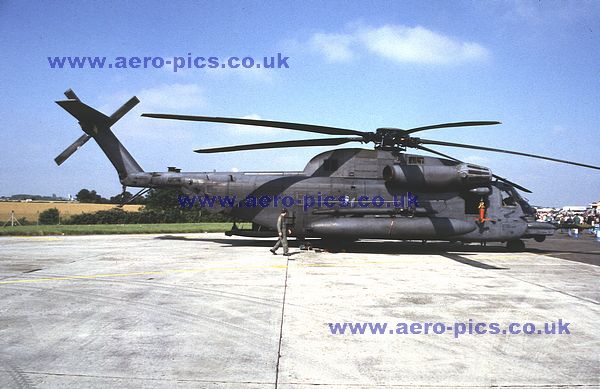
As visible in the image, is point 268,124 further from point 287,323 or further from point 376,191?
point 287,323

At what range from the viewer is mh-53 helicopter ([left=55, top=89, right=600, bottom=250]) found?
13.7m

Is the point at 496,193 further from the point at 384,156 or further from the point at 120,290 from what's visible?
the point at 120,290

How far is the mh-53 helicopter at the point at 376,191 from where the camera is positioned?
13.7 m

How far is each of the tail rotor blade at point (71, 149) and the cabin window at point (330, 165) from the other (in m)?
9.86

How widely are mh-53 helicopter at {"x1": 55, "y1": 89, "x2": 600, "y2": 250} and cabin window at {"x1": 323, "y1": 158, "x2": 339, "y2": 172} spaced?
0.13ft

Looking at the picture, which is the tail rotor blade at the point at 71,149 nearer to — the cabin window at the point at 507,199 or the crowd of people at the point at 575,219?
the cabin window at the point at 507,199

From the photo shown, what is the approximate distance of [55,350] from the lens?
4672mm

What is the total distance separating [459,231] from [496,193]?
2.44 metres

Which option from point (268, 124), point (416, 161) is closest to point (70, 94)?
point (268, 124)

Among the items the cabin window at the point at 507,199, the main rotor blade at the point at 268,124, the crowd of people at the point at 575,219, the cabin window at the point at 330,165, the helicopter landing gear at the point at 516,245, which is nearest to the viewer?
the main rotor blade at the point at 268,124

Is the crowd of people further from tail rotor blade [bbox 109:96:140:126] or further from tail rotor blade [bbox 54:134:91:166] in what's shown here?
tail rotor blade [bbox 54:134:91:166]

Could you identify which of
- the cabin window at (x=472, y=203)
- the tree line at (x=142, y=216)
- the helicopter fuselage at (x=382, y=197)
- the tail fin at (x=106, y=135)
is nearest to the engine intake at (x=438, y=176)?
the helicopter fuselage at (x=382, y=197)

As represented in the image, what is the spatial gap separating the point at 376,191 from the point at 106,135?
1139cm

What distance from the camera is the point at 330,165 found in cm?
1487
